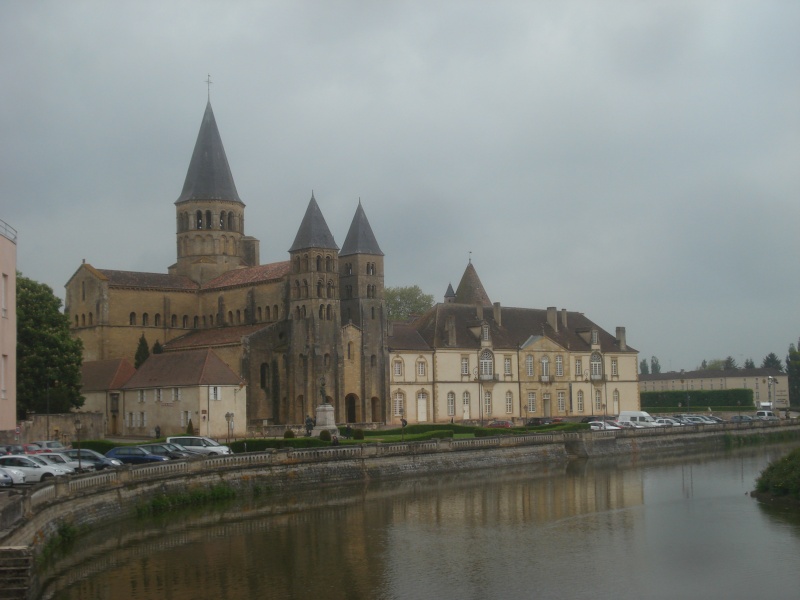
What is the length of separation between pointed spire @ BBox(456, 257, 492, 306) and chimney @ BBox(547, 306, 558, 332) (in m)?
7.50

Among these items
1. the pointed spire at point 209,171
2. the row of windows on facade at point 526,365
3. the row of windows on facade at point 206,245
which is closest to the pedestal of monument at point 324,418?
the row of windows on facade at point 526,365

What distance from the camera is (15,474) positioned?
36719 millimetres

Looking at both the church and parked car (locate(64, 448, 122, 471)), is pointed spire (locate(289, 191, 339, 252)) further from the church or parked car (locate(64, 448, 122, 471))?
parked car (locate(64, 448, 122, 471))

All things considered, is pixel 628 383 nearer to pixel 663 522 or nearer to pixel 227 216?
pixel 227 216

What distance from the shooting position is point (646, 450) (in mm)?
71125

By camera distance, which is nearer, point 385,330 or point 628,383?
point 385,330

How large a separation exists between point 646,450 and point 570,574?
43.1 metres

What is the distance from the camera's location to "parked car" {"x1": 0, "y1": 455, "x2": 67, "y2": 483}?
3772 centimetres

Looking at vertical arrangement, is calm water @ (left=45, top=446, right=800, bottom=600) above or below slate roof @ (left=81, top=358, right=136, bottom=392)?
below

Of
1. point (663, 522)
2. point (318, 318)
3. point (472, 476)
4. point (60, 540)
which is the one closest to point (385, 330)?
point (318, 318)

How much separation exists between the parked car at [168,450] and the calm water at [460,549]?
6.11m

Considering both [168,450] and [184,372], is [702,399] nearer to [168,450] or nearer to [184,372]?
[184,372]

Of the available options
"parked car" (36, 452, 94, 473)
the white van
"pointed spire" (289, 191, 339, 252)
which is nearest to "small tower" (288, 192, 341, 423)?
"pointed spire" (289, 191, 339, 252)

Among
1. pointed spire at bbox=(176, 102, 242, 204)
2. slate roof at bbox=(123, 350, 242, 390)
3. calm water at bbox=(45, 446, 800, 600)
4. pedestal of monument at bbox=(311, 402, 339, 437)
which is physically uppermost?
pointed spire at bbox=(176, 102, 242, 204)
